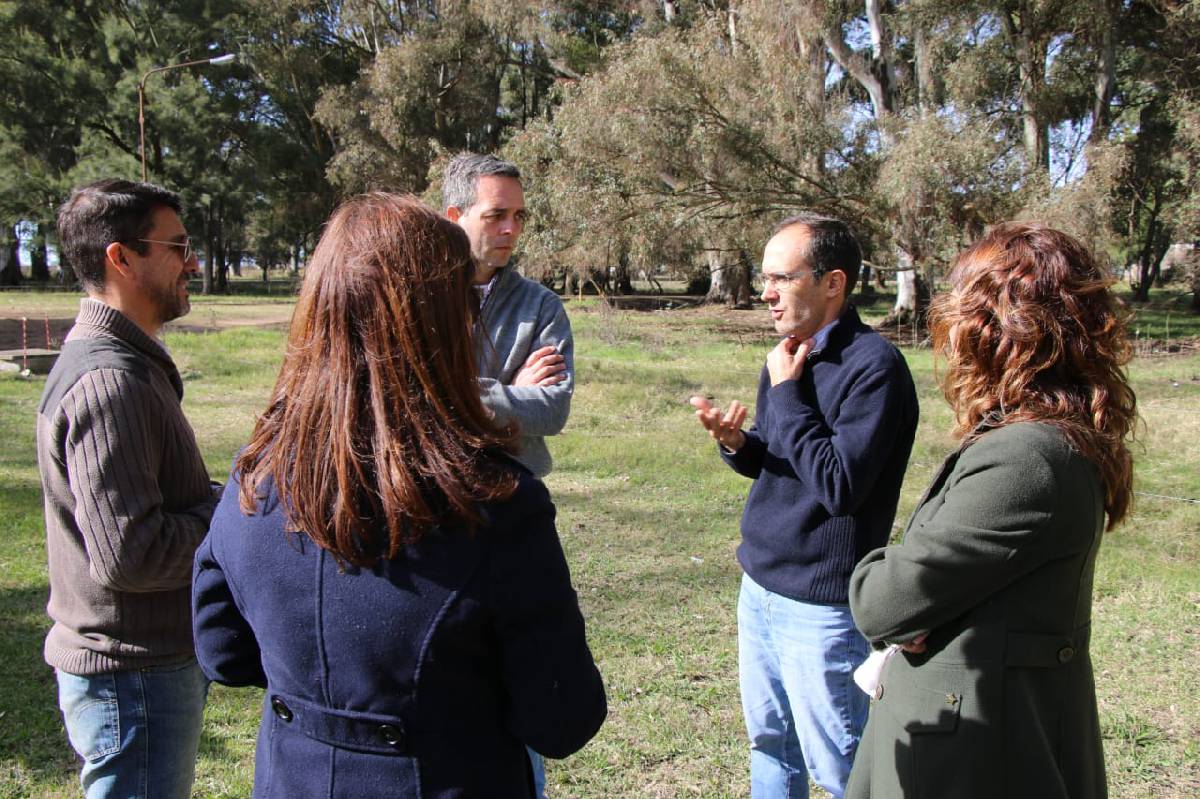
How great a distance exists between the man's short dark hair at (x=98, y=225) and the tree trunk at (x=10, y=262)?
48657 millimetres

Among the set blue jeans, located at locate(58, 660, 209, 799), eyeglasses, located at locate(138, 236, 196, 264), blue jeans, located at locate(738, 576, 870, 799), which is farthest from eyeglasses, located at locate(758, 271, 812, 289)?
blue jeans, located at locate(58, 660, 209, 799)

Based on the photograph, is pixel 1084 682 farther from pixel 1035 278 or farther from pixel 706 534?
pixel 706 534

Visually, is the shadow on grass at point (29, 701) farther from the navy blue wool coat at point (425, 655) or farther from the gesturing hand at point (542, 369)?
the navy blue wool coat at point (425, 655)

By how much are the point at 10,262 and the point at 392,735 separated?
53.6 meters

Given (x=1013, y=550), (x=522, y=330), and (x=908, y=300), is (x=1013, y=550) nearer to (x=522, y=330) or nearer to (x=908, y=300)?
(x=522, y=330)

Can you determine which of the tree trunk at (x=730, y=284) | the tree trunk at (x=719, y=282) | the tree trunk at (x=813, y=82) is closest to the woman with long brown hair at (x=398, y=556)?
the tree trunk at (x=813, y=82)

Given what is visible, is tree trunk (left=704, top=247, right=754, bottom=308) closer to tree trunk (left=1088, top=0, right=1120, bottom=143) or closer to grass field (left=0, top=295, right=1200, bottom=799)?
tree trunk (left=1088, top=0, right=1120, bottom=143)

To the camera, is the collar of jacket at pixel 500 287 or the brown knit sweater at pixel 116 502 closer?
the brown knit sweater at pixel 116 502

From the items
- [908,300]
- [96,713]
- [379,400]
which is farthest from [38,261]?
[379,400]

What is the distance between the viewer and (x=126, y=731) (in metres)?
2.05

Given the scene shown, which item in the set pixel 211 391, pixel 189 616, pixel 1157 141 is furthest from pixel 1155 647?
pixel 1157 141

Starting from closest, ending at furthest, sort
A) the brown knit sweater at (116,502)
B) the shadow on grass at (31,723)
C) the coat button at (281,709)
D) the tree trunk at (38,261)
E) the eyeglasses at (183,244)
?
the coat button at (281,709) → the brown knit sweater at (116,502) → the eyeglasses at (183,244) → the shadow on grass at (31,723) → the tree trunk at (38,261)

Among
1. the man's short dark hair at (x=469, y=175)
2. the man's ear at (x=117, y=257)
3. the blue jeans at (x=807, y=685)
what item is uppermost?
the man's short dark hair at (x=469, y=175)

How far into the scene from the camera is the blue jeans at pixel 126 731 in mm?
2035
